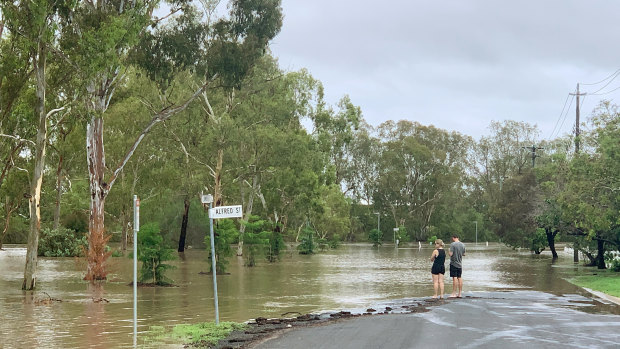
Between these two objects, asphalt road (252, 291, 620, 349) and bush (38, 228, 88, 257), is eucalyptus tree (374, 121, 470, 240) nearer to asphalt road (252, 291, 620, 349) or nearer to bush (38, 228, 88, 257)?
bush (38, 228, 88, 257)

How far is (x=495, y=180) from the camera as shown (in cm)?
12875

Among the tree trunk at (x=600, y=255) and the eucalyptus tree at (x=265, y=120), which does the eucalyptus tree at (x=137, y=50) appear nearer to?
the eucalyptus tree at (x=265, y=120)

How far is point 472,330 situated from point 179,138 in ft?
147

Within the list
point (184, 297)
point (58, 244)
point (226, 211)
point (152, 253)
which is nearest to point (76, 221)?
point (58, 244)

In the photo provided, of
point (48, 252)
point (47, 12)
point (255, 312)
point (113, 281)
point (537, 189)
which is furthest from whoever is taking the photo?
point (537, 189)

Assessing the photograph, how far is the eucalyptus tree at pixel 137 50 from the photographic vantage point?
26578 millimetres

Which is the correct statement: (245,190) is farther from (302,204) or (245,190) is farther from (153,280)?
(153,280)

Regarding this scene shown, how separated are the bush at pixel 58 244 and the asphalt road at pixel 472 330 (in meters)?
43.3

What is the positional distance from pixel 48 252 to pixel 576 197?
3782 cm

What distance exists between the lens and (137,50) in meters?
35.9

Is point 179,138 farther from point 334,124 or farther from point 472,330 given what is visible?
point 472,330

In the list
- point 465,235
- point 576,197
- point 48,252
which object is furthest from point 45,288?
point 465,235

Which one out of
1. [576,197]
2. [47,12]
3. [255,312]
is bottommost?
[255,312]

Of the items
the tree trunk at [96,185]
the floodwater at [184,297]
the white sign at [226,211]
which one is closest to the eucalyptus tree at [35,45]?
the floodwater at [184,297]
